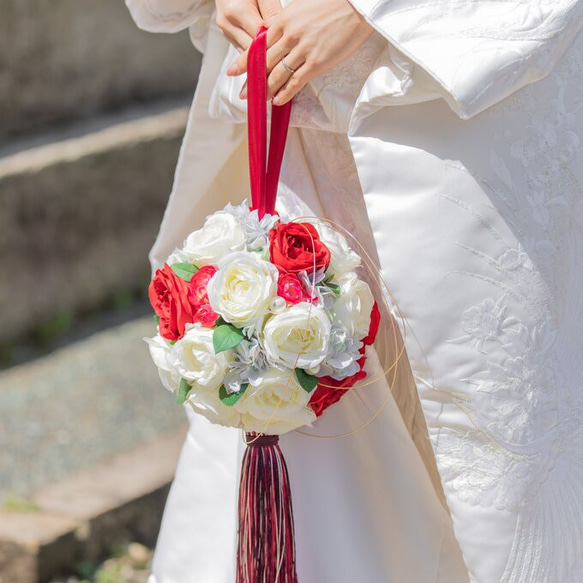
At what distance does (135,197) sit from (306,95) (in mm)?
2297

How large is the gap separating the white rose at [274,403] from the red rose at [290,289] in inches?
3.6

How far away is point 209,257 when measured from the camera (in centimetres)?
136

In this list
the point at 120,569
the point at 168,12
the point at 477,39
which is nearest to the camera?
the point at 477,39

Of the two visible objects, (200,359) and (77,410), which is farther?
(77,410)

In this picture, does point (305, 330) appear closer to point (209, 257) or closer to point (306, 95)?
point (209, 257)

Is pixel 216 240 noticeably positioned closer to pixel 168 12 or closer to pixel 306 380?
pixel 306 380

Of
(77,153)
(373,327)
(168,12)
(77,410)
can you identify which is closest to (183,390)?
(373,327)

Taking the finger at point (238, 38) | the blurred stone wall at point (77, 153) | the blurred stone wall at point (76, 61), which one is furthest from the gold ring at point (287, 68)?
the blurred stone wall at point (76, 61)

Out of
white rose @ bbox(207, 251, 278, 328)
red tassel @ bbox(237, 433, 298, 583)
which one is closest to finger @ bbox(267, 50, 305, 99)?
white rose @ bbox(207, 251, 278, 328)

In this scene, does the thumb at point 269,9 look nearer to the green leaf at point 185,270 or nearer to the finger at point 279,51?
the finger at point 279,51

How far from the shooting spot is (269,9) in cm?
146

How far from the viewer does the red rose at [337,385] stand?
1.36 meters

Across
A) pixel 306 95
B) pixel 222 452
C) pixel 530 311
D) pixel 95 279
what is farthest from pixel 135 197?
pixel 530 311

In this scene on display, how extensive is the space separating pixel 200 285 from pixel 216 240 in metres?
0.06
